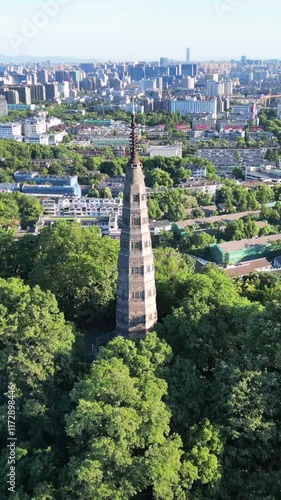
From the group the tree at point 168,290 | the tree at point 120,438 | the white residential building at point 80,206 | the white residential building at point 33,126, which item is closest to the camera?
the tree at point 120,438

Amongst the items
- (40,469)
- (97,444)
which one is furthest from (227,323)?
(40,469)

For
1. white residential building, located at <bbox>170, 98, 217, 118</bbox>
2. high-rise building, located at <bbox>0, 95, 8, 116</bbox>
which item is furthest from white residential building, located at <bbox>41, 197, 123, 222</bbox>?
white residential building, located at <bbox>170, 98, 217, 118</bbox>

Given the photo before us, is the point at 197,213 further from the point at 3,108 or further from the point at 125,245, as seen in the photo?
the point at 3,108

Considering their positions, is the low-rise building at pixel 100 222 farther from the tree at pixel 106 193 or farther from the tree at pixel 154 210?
the tree at pixel 106 193

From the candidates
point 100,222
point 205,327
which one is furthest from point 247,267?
point 205,327

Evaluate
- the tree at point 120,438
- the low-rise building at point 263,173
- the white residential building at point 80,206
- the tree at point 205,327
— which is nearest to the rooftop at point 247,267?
the tree at point 205,327

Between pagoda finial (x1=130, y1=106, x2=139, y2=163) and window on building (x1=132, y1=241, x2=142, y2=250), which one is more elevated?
pagoda finial (x1=130, y1=106, x2=139, y2=163)

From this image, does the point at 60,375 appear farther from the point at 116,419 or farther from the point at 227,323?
the point at 227,323

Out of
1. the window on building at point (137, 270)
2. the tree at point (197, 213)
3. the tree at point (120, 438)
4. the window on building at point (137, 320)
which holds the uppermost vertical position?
the window on building at point (137, 270)

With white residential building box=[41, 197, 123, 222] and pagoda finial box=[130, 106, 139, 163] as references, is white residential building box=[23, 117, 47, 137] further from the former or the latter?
pagoda finial box=[130, 106, 139, 163]
